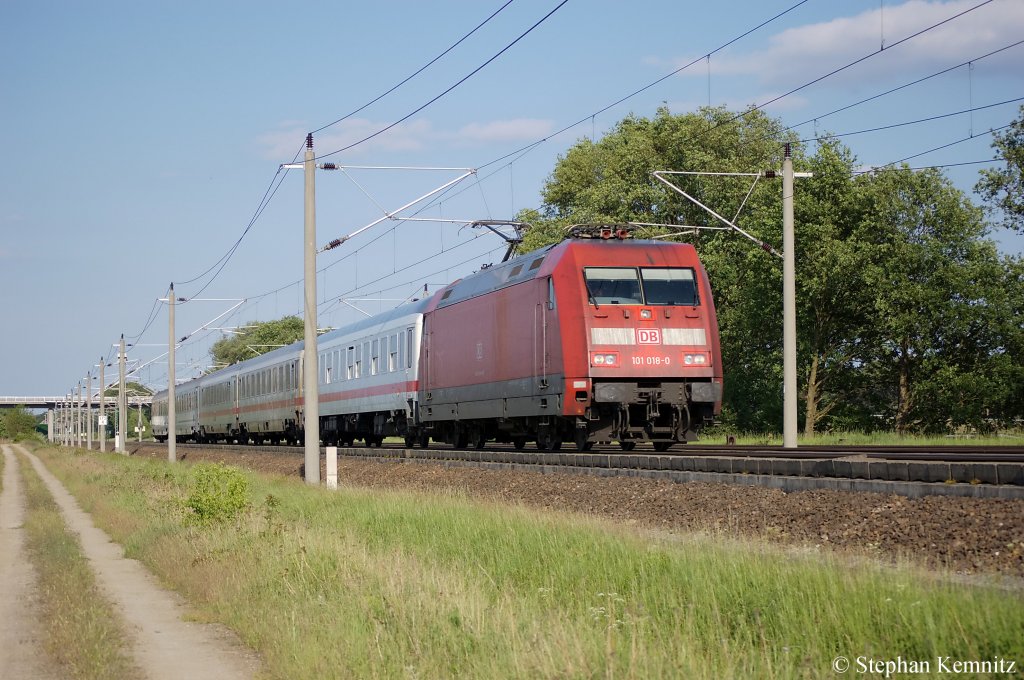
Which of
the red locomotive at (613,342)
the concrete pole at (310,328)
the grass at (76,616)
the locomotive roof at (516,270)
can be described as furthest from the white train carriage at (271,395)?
the grass at (76,616)

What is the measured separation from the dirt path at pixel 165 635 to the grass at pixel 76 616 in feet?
0.51

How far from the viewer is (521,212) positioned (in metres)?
69.8

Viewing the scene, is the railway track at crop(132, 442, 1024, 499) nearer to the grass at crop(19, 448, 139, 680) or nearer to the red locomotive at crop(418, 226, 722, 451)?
the red locomotive at crop(418, 226, 722, 451)

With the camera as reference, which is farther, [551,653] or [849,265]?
[849,265]

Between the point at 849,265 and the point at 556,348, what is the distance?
23.1 metres

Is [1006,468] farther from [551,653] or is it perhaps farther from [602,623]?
[551,653]

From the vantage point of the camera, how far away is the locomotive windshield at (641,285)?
22.7 metres

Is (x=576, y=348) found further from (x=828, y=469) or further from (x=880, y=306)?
(x=880, y=306)

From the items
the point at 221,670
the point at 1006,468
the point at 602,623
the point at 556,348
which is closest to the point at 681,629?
the point at 602,623

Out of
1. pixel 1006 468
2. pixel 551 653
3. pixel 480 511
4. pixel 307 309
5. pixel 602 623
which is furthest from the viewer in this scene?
pixel 307 309

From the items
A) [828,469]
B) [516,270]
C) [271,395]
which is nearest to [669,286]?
[516,270]

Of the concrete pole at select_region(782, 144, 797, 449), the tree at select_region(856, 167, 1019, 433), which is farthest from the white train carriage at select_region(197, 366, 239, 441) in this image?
the concrete pole at select_region(782, 144, 797, 449)

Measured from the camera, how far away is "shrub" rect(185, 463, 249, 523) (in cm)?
1825

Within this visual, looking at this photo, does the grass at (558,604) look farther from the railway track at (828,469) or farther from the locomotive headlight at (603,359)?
the locomotive headlight at (603,359)
